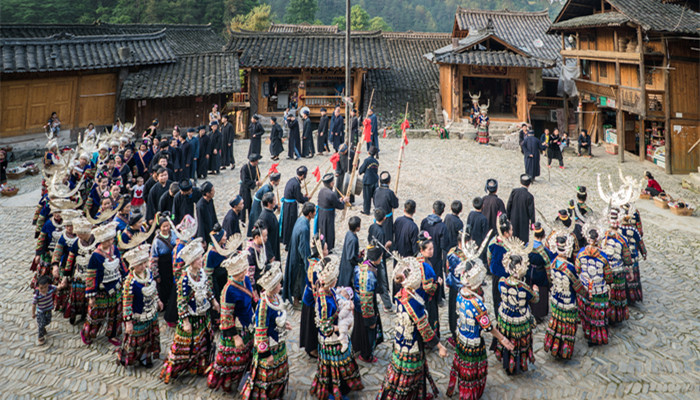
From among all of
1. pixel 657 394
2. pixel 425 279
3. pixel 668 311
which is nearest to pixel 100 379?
pixel 425 279

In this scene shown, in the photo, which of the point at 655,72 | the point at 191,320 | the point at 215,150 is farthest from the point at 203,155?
the point at 655,72

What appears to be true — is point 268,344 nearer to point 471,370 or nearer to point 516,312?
point 471,370

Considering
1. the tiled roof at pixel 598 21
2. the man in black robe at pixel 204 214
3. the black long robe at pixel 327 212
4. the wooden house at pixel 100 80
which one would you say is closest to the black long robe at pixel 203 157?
the man in black robe at pixel 204 214

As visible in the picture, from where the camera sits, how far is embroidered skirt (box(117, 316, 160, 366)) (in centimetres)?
681

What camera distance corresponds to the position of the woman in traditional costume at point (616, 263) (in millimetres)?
8031

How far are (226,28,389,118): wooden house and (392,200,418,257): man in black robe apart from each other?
55.2 feet

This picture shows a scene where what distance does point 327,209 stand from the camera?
385 inches

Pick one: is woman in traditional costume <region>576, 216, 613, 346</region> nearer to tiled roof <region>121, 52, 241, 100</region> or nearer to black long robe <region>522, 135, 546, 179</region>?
black long robe <region>522, 135, 546, 179</region>

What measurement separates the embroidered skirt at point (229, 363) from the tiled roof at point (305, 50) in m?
19.7

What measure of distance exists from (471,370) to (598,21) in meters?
17.8

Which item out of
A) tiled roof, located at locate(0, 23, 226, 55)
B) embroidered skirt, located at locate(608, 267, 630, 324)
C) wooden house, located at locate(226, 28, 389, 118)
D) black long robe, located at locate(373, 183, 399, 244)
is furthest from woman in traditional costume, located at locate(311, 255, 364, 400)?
tiled roof, located at locate(0, 23, 226, 55)

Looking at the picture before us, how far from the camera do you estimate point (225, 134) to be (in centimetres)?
1709

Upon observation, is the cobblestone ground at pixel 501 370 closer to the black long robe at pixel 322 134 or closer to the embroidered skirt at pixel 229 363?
the embroidered skirt at pixel 229 363

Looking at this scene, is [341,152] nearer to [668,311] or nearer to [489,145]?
[668,311]
